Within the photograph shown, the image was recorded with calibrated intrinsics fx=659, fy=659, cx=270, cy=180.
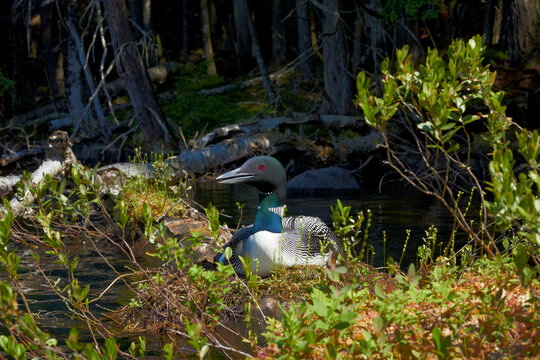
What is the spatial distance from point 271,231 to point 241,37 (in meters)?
22.3

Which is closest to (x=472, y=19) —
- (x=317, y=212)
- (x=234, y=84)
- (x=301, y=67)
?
(x=301, y=67)

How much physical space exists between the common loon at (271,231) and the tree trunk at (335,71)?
10.0m

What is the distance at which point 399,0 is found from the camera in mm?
15977

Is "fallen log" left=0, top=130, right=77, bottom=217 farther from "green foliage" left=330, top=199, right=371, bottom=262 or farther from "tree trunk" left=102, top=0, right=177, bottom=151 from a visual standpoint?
"green foliage" left=330, top=199, right=371, bottom=262

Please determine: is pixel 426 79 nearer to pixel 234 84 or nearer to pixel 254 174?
pixel 254 174

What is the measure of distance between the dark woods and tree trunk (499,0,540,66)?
0.02m

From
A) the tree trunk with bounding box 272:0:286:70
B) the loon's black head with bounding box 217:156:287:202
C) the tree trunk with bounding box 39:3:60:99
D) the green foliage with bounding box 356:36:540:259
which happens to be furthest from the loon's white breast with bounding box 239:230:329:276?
the tree trunk with bounding box 39:3:60:99

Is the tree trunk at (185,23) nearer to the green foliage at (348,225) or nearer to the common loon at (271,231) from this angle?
the common loon at (271,231)

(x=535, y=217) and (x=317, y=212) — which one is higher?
(x=535, y=217)

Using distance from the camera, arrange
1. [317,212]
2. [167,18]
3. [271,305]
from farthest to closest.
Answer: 1. [167,18]
2. [317,212]
3. [271,305]

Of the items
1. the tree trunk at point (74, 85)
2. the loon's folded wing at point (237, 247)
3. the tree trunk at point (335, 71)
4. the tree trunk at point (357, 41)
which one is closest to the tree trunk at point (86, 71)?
the tree trunk at point (74, 85)

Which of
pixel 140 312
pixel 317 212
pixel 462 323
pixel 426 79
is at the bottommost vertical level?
pixel 317 212

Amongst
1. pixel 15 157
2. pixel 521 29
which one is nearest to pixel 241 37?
pixel 521 29

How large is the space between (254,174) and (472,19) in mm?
21598
